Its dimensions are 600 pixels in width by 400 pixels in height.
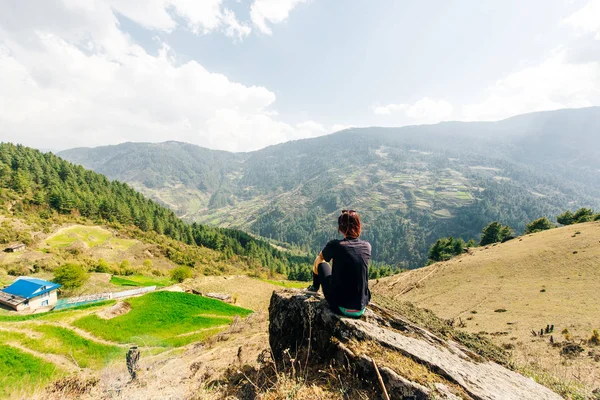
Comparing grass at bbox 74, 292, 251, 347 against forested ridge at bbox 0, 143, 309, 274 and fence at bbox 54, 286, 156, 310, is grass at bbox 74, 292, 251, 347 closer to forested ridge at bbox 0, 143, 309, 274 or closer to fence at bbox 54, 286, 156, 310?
fence at bbox 54, 286, 156, 310

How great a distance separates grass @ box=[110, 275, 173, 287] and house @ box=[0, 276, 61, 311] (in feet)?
37.2

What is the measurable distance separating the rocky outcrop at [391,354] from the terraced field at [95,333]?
1272 cm

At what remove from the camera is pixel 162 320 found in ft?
90.4

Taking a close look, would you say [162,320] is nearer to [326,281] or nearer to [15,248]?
[326,281]

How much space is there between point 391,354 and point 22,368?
2293 centimetres

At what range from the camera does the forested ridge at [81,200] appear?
7000 cm

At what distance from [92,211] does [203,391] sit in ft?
311

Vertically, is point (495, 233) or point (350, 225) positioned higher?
point (350, 225)

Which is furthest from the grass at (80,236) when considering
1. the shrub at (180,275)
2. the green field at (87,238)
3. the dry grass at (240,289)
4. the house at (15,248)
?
the dry grass at (240,289)

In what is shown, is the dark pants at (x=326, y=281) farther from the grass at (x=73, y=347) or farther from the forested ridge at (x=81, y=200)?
the forested ridge at (x=81, y=200)

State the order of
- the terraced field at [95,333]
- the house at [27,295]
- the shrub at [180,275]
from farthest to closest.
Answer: the shrub at [180,275], the house at [27,295], the terraced field at [95,333]

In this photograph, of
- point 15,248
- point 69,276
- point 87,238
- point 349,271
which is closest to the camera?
point 349,271

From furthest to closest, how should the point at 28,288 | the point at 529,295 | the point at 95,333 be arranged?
Result: the point at 28,288 → the point at 529,295 → the point at 95,333

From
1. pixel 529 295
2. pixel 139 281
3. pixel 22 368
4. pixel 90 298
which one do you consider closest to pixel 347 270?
pixel 22 368
